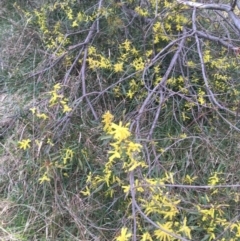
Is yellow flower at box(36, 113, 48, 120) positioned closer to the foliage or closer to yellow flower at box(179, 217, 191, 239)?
the foliage

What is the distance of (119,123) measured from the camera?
1465 mm

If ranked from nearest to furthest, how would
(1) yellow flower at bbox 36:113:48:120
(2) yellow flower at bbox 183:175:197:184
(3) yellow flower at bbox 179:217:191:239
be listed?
(3) yellow flower at bbox 179:217:191:239 < (2) yellow flower at bbox 183:175:197:184 < (1) yellow flower at bbox 36:113:48:120

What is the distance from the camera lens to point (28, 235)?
5.68 ft

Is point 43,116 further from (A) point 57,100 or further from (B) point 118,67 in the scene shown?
(B) point 118,67

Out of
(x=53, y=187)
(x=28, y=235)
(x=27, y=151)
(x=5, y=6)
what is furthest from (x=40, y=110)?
(x=5, y=6)

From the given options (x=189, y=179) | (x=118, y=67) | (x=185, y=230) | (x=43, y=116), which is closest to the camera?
(x=185, y=230)

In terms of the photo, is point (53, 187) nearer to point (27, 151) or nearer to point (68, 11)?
point (27, 151)

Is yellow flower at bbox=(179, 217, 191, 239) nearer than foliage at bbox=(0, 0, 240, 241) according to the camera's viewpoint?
Yes

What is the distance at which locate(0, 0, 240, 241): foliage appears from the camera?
5.05 ft

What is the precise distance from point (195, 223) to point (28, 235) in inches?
25.9

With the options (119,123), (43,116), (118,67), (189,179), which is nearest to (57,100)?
(43,116)

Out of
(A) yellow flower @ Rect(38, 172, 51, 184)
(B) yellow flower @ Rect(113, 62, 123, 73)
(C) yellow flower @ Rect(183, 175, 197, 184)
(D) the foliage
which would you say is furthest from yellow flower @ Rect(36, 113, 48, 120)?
(C) yellow flower @ Rect(183, 175, 197, 184)

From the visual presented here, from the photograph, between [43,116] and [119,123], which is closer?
[119,123]

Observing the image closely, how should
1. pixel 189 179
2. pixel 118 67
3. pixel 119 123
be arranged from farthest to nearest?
pixel 118 67 < pixel 189 179 < pixel 119 123
